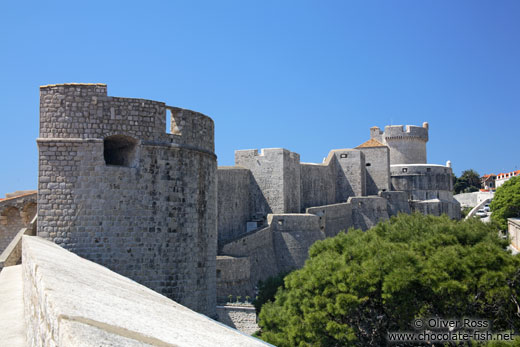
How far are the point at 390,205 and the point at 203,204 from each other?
29.7 metres

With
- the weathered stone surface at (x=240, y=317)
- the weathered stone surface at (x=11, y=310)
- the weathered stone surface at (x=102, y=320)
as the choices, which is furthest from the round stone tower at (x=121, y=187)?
the weathered stone surface at (x=240, y=317)

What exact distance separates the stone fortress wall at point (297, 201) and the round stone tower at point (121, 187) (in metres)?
13.2

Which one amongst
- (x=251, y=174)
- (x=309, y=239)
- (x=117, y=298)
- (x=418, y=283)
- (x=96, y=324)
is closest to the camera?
(x=96, y=324)

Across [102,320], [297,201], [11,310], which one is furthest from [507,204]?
[102,320]

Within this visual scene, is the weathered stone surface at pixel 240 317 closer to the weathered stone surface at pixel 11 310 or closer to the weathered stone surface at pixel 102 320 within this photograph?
the weathered stone surface at pixel 11 310

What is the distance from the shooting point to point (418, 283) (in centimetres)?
1301

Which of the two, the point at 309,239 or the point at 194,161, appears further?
the point at 309,239

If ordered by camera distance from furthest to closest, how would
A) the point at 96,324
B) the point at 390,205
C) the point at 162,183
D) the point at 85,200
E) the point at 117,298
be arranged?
1. the point at 390,205
2. the point at 162,183
3. the point at 85,200
4. the point at 117,298
5. the point at 96,324

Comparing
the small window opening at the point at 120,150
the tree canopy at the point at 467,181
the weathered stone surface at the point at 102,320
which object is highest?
the tree canopy at the point at 467,181

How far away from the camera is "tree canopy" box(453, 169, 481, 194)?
79812 mm

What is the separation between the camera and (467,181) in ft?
267

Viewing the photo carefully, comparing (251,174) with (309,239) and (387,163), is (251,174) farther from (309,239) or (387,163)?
(387,163)

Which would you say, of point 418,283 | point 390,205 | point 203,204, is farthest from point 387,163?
point 203,204

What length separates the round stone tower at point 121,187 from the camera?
9.35 m
